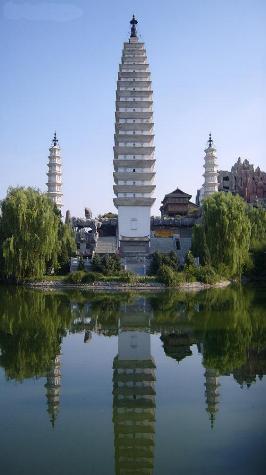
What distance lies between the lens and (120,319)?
21422 mm

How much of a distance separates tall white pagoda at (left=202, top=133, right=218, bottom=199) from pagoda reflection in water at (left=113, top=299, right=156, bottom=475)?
3655cm

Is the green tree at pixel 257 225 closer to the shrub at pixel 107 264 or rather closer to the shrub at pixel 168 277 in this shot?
the shrub at pixel 168 277

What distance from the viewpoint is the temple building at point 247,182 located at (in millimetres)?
67000

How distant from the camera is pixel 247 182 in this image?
6744 cm

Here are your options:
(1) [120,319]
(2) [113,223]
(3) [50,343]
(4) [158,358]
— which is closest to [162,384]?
(4) [158,358]

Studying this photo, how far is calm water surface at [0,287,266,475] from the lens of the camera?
25.9 feet

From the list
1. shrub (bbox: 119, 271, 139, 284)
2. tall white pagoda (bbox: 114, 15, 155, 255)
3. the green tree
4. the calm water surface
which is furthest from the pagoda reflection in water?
tall white pagoda (bbox: 114, 15, 155, 255)

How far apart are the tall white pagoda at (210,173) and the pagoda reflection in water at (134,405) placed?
36.6 meters

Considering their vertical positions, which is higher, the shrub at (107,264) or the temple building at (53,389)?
the shrub at (107,264)

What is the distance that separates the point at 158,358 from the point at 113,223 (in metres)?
38.0

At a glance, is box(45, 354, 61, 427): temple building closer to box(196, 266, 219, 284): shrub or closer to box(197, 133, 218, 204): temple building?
box(196, 266, 219, 284): shrub

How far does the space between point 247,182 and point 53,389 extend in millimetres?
59780

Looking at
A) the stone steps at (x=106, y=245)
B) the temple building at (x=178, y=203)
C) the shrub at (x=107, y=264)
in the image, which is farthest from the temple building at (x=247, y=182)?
the shrub at (x=107, y=264)

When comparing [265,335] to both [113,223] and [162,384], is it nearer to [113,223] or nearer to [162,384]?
[162,384]
